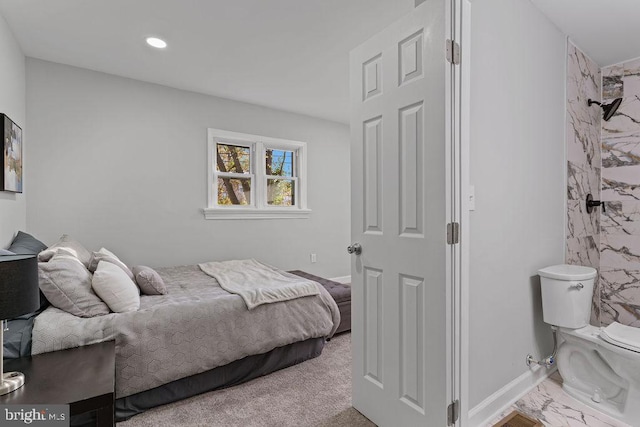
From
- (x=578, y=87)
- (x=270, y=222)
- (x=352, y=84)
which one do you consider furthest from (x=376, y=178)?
(x=270, y=222)

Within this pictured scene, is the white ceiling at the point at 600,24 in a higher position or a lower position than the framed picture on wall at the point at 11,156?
higher

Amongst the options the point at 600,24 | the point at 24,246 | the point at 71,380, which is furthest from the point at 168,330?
the point at 600,24

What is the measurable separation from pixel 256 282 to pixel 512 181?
84.7 inches

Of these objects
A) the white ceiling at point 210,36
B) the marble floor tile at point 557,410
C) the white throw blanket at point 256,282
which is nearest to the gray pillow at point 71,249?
the white throw blanket at point 256,282

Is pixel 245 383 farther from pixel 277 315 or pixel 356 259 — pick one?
pixel 356 259

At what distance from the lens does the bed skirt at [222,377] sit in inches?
76.4

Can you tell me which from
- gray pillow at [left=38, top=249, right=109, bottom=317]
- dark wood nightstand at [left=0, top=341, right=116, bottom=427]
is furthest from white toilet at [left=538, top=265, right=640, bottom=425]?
gray pillow at [left=38, top=249, right=109, bottom=317]

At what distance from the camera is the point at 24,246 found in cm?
→ 229

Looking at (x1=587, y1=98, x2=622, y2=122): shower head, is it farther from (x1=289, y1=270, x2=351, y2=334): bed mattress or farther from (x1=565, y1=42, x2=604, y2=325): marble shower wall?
(x1=289, y1=270, x2=351, y2=334): bed mattress

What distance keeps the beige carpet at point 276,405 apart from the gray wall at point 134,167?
1990 mm

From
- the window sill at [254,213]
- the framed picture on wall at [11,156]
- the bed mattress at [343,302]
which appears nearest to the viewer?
the framed picture on wall at [11,156]

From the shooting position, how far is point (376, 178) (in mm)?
1815

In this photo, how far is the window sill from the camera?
Answer: 3.99 meters

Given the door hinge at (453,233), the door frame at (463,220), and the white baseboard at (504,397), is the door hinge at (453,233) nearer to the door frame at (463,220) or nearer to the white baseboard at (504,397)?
the door frame at (463,220)
